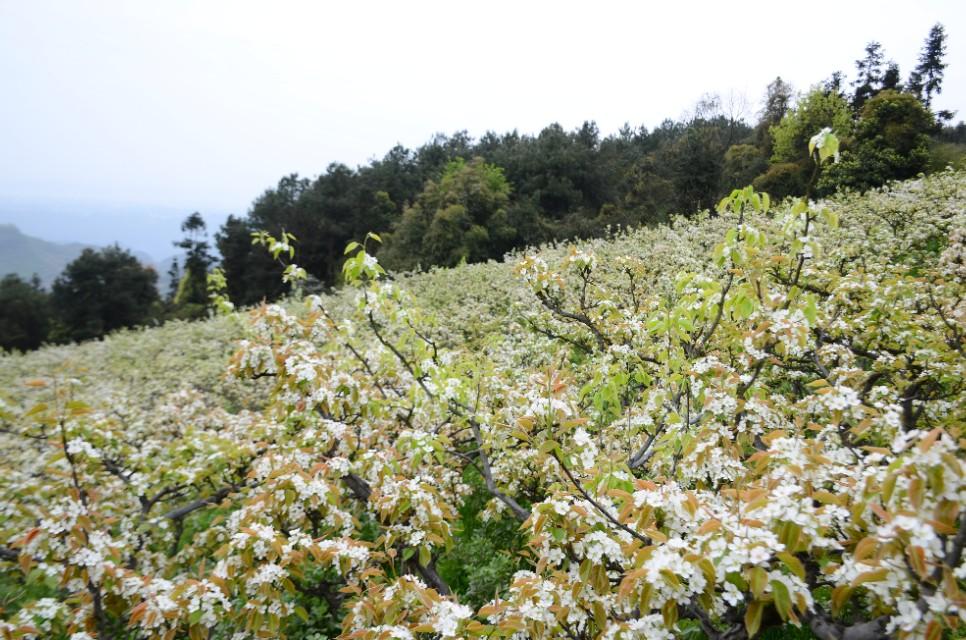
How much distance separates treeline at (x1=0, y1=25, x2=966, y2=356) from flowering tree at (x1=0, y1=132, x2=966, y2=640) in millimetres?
19850

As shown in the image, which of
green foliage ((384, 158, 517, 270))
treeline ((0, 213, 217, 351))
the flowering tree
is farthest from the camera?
treeline ((0, 213, 217, 351))

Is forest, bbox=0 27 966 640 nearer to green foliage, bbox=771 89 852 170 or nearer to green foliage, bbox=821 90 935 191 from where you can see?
green foliage, bbox=821 90 935 191

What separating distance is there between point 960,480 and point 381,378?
465 cm

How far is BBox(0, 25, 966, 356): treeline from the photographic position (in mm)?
22938

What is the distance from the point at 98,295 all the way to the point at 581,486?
41723mm

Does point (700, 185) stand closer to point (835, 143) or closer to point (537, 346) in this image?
point (537, 346)

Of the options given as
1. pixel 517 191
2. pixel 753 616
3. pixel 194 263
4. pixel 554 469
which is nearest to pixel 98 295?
pixel 194 263

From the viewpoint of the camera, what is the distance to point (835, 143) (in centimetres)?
232

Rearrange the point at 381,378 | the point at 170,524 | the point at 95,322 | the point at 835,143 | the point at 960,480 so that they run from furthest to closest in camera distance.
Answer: the point at 95,322 < the point at 381,378 < the point at 170,524 < the point at 835,143 < the point at 960,480

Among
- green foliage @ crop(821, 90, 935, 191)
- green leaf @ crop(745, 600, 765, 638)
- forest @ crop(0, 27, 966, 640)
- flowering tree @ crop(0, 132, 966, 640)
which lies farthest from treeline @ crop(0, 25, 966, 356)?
green leaf @ crop(745, 600, 765, 638)

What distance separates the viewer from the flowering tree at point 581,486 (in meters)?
1.62

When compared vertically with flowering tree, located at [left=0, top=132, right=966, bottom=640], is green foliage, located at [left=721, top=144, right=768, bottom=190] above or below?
above

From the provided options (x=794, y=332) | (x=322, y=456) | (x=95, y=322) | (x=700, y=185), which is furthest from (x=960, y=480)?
(x=95, y=322)

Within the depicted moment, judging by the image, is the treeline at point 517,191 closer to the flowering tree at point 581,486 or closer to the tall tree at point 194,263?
the tall tree at point 194,263
